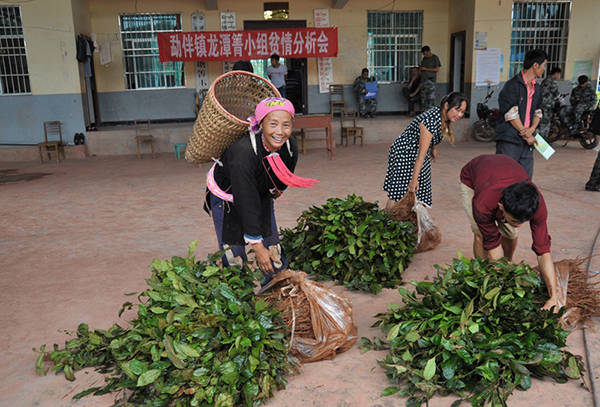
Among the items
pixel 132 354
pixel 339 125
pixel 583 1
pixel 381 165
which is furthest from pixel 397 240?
pixel 583 1

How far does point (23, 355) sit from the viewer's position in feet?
8.47

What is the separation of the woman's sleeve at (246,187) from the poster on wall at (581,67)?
11.9 meters

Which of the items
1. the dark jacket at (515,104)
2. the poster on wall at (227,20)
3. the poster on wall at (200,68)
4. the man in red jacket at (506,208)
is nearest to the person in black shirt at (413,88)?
the poster on wall at (227,20)

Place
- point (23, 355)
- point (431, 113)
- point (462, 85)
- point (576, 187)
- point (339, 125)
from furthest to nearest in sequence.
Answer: point (462, 85) < point (339, 125) < point (576, 187) < point (431, 113) < point (23, 355)

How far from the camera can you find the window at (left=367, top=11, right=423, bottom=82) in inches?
455

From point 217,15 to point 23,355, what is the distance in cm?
980

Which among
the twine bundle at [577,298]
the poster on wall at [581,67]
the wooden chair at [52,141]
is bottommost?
the twine bundle at [577,298]

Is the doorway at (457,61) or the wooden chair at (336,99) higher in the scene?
the doorway at (457,61)

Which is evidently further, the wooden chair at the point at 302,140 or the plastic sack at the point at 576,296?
the wooden chair at the point at 302,140

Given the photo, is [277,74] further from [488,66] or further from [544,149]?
[544,149]

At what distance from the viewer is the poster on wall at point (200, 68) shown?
10859 millimetres

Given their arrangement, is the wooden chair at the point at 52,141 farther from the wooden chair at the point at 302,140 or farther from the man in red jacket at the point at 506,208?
the man in red jacket at the point at 506,208

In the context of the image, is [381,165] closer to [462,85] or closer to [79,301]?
[462,85]

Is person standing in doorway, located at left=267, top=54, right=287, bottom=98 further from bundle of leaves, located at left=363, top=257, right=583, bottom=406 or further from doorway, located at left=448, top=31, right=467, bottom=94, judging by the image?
bundle of leaves, located at left=363, top=257, right=583, bottom=406
